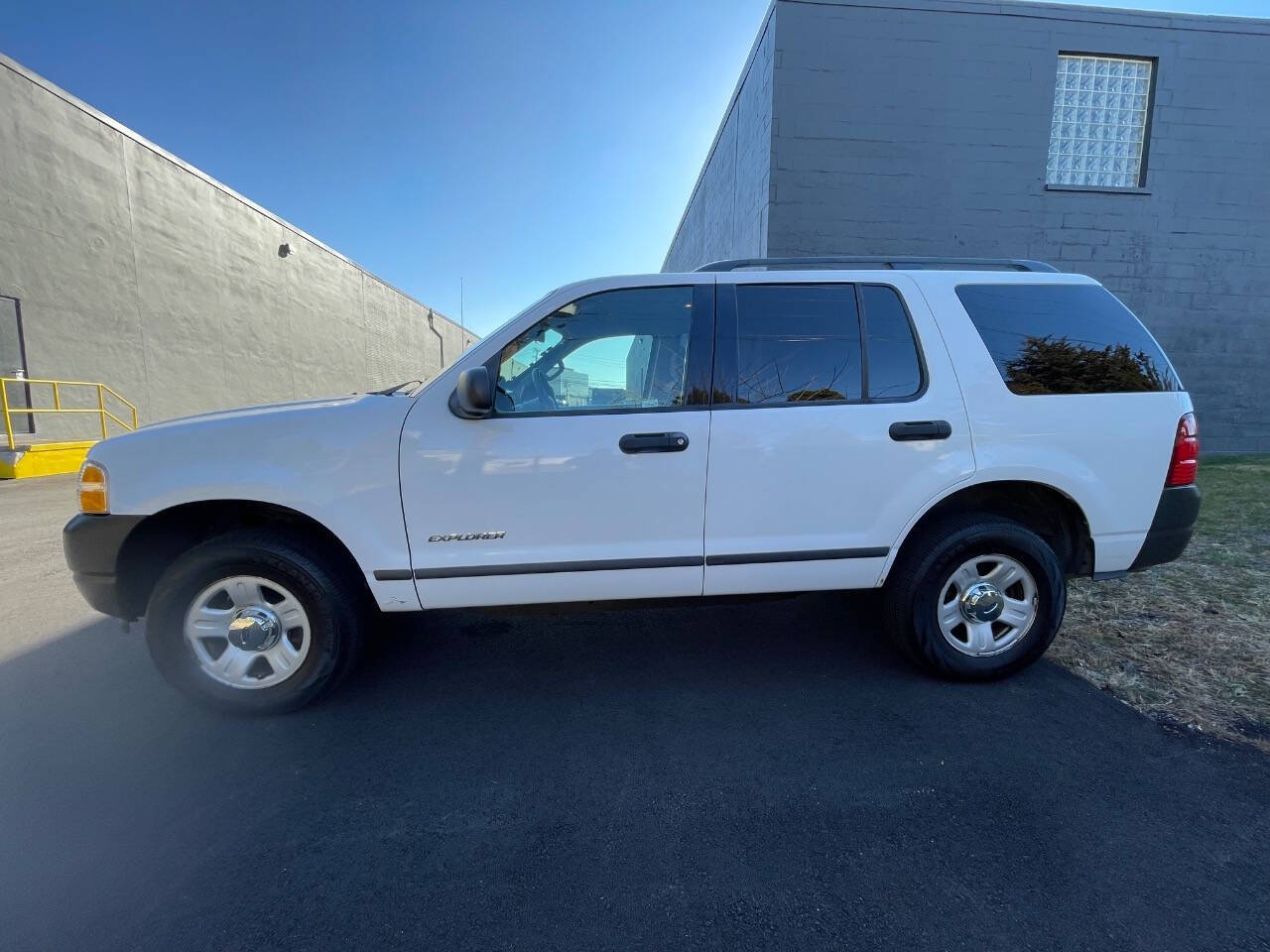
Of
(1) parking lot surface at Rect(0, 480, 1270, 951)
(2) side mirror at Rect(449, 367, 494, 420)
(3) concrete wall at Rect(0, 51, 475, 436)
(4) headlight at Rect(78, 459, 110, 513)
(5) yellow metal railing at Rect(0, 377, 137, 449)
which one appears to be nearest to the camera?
(1) parking lot surface at Rect(0, 480, 1270, 951)

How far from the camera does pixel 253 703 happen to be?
2.64m

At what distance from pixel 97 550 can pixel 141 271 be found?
14.9m

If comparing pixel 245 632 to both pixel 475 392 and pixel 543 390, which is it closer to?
pixel 475 392

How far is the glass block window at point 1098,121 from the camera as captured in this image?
357 inches

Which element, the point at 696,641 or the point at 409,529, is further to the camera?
the point at 696,641

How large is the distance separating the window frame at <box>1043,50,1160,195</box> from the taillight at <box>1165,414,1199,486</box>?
832 cm

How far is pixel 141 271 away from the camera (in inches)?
522

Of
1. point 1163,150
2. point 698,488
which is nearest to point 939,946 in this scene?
point 698,488

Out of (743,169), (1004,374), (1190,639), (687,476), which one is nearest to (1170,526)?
(1190,639)

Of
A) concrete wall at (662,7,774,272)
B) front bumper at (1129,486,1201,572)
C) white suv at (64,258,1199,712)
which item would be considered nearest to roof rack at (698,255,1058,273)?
white suv at (64,258,1199,712)

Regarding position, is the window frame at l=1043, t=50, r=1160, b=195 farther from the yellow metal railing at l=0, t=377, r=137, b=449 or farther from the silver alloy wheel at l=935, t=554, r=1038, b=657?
the yellow metal railing at l=0, t=377, r=137, b=449

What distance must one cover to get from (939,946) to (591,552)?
5.81 feet

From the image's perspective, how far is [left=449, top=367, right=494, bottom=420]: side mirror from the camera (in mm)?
2457

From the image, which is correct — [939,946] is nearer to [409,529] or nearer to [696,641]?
[696,641]
